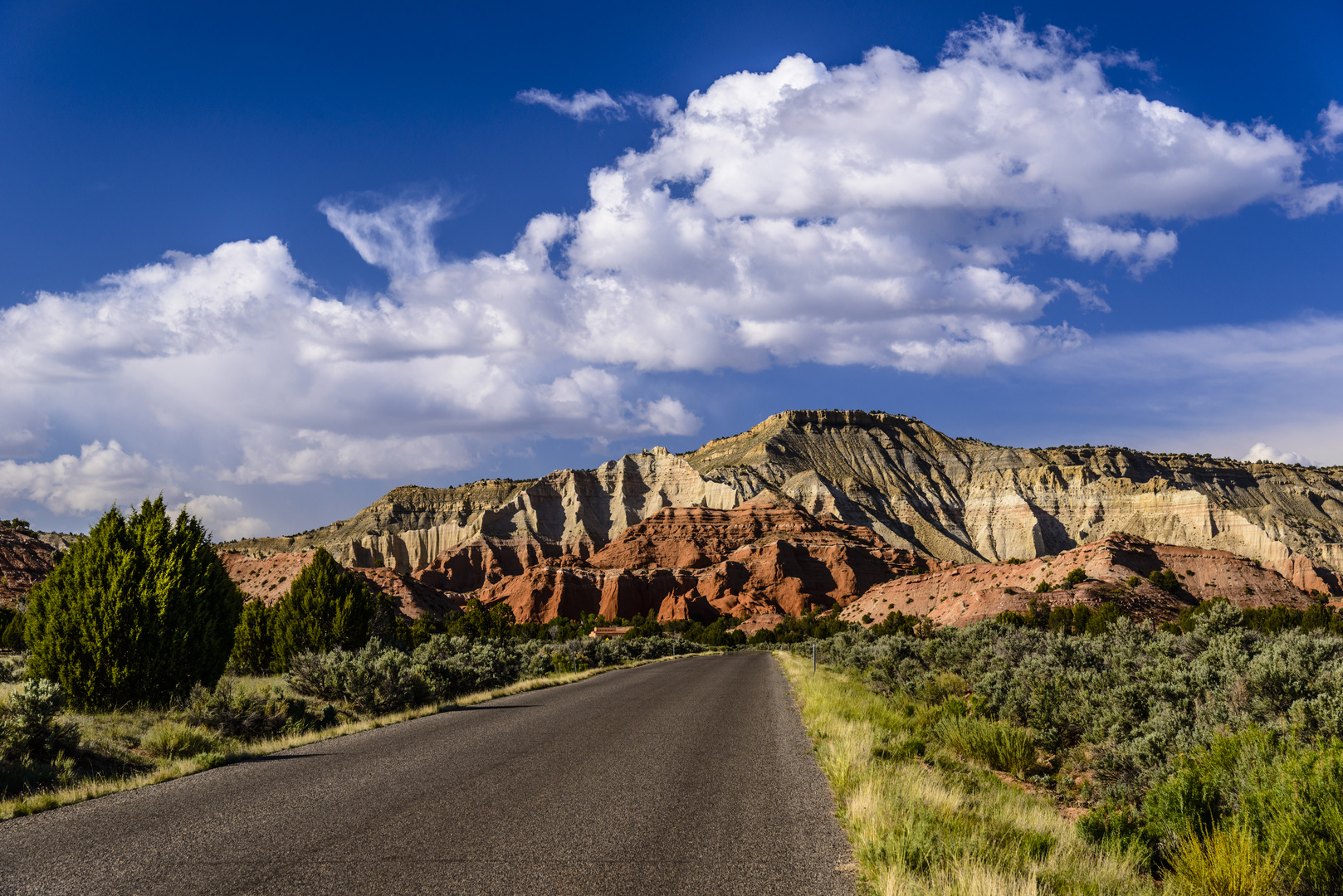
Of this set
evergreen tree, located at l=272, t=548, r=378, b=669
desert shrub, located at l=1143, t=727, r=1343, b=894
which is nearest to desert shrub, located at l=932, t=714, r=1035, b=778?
desert shrub, located at l=1143, t=727, r=1343, b=894

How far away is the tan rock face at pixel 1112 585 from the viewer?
62719mm

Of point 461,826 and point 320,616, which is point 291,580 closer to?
point 320,616

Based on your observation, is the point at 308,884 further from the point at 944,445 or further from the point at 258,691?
the point at 944,445

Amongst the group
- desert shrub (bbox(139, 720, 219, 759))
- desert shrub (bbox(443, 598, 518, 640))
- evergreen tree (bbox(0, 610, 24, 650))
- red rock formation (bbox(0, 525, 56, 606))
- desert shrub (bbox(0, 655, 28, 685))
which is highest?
red rock formation (bbox(0, 525, 56, 606))

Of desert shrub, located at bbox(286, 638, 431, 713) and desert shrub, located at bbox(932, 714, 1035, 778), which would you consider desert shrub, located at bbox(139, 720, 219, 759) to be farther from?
desert shrub, located at bbox(932, 714, 1035, 778)

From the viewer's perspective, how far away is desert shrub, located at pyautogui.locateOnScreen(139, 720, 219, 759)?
11.5 metres

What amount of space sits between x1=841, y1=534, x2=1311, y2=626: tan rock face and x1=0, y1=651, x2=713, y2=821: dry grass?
57.7m

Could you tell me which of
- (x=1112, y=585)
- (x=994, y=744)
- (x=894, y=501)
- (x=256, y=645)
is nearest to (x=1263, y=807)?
(x=994, y=744)

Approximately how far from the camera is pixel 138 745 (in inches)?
467

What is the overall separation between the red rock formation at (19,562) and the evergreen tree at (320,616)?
49330mm

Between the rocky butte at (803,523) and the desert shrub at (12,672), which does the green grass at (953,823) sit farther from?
the rocky butte at (803,523)

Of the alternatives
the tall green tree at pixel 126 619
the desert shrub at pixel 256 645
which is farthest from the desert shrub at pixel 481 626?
the tall green tree at pixel 126 619

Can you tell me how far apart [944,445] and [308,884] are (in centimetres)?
18062

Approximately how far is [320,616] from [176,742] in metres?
23.3
